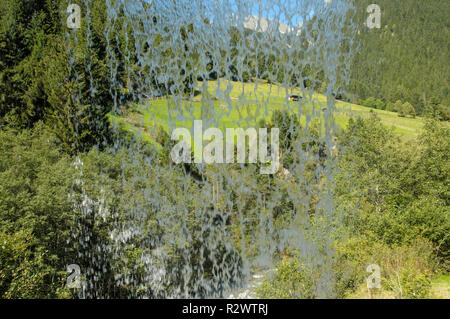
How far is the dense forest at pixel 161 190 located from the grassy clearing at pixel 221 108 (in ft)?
3.26

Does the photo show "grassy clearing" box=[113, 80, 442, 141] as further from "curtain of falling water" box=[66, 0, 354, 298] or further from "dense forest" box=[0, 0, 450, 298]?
"dense forest" box=[0, 0, 450, 298]

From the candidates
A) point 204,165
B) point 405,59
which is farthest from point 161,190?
point 405,59

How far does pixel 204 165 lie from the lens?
2159 centimetres

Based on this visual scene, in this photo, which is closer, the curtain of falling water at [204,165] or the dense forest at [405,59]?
the curtain of falling water at [204,165]

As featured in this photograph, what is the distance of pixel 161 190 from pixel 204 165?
551 cm

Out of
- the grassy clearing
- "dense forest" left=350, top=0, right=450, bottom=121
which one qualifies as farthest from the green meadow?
"dense forest" left=350, top=0, right=450, bottom=121

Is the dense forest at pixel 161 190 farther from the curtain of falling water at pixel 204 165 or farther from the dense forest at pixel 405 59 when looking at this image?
the dense forest at pixel 405 59

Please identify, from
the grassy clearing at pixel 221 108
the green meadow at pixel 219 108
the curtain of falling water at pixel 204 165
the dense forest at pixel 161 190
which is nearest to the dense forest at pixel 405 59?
the green meadow at pixel 219 108

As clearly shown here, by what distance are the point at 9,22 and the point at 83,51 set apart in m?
7.30

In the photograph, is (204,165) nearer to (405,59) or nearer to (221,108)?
(221,108)

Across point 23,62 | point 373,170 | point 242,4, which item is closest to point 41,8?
A: point 23,62

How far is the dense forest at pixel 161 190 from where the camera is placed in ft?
30.5

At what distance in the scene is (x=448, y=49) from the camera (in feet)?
215

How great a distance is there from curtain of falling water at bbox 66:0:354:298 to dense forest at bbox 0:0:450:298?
0.11 metres
